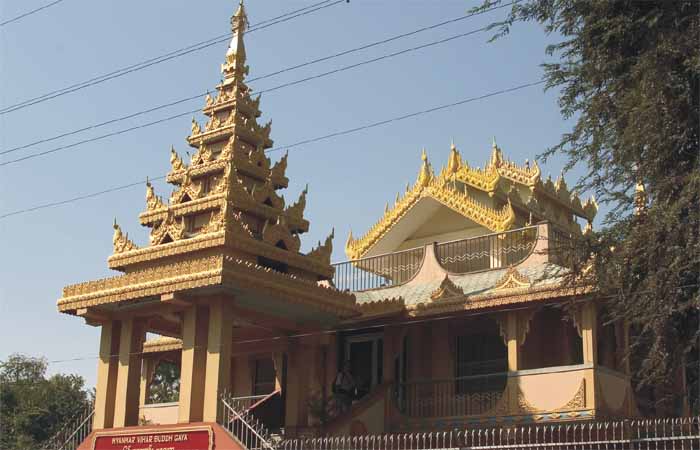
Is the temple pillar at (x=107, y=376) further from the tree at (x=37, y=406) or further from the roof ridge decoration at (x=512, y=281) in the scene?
the tree at (x=37, y=406)

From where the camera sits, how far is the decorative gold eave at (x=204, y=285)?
17.0m

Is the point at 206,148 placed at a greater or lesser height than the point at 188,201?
greater

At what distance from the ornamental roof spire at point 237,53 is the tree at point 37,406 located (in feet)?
56.5

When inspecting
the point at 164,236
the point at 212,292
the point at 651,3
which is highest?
the point at 651,3

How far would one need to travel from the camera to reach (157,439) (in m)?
17.5

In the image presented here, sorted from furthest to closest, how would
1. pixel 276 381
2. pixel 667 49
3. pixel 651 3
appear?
pixel 276 381 → pixel 651 3 → pixel 667 49

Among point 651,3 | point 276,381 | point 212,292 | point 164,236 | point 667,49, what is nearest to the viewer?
point 667,49

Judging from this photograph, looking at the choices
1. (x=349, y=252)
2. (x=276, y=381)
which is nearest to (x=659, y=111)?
(x=276, y=381)

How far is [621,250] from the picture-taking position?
13.2 meters

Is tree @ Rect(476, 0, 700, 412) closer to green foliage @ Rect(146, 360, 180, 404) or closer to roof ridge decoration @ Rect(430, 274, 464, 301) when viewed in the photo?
roof ridge decoration @ Rect(430, 274, 464, 301)

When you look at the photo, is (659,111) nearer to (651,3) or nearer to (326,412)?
(651,3)

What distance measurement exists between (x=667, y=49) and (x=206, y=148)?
425 inches

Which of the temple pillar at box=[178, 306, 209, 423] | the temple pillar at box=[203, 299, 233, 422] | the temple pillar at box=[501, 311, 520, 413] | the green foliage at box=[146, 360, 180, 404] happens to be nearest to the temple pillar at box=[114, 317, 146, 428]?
the temple pillar at box=[178, 306, 209, 423]

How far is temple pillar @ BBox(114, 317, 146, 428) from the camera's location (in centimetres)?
1861
